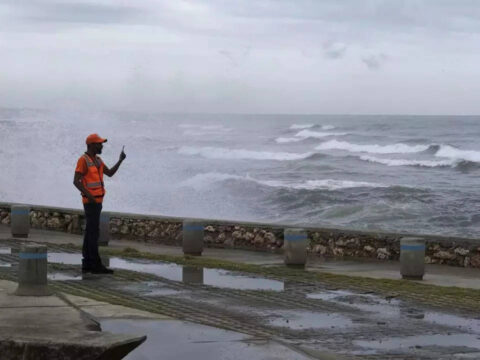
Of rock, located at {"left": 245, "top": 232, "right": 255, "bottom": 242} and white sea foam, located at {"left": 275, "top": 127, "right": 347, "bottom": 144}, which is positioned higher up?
white sea foam, located at {"left": 275, "top": 127, "right": 347, "bottom": 144}

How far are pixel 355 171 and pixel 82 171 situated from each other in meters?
38.2

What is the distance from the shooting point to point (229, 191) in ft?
126

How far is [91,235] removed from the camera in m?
12.5

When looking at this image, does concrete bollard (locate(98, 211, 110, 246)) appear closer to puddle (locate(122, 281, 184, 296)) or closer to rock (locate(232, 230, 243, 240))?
rock (locate(232, 230, 243, 240))

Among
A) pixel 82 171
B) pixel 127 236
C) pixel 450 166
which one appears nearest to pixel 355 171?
pixel 450 166

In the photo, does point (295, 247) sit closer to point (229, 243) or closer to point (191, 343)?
point (229, 243)

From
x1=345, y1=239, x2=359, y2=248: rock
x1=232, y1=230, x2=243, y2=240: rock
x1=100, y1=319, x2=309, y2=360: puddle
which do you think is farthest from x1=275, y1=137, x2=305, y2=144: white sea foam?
x1=100, y1=319, x2=309, y2=360: puddle

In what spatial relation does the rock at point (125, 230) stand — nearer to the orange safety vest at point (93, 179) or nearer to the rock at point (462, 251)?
the orange safety vest at point (93, 179)

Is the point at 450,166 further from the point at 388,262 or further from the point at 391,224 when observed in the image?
the point at 388,262

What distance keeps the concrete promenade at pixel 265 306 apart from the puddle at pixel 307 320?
0.03 ft

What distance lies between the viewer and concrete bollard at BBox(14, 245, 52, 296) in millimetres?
10258

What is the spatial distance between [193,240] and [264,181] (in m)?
27.8

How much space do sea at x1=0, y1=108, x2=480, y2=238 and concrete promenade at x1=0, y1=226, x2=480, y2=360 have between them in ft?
30.9

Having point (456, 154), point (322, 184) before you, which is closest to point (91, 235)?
point (322, 184)
